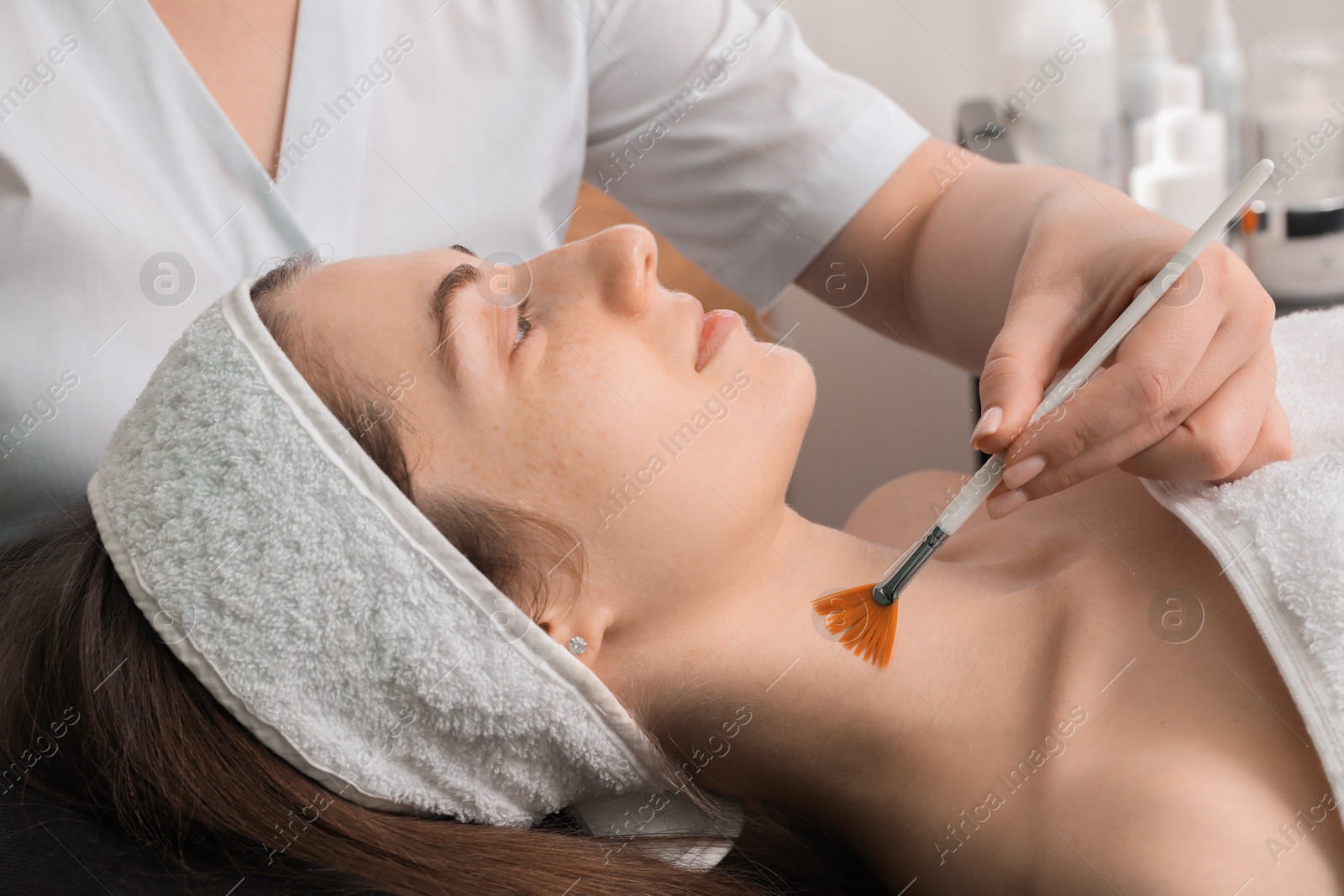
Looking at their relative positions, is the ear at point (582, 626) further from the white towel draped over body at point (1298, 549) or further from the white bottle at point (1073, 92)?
the white bottle at point (1073, 92)

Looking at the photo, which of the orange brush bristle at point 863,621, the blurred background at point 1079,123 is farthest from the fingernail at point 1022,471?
the blurred background at point 1079,123

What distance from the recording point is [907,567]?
2.27ft

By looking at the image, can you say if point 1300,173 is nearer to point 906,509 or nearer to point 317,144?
point 906,509

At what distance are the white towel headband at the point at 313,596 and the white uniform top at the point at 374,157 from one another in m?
0.23

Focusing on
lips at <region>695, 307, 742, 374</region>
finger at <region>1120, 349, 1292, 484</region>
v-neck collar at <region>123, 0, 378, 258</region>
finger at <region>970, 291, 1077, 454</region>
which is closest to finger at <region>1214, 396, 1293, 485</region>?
finger at <region>1120, 349, 1292, 484</region>

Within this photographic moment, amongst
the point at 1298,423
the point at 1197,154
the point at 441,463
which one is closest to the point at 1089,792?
the point at 1298,423

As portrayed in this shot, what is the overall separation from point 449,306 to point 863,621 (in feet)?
1.26

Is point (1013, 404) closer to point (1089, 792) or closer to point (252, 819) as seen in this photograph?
point (1089, 792)

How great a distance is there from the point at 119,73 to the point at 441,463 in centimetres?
52

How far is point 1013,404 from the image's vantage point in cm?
65

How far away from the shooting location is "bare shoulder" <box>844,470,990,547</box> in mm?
992

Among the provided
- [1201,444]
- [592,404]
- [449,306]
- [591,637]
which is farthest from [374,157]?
[1201,444]

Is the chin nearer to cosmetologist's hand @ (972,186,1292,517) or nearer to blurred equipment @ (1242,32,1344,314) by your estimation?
cosmetologist's hand @ (972,186,1292,517)

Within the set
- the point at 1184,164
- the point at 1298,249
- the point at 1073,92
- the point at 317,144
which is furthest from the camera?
the point at 1073,92
